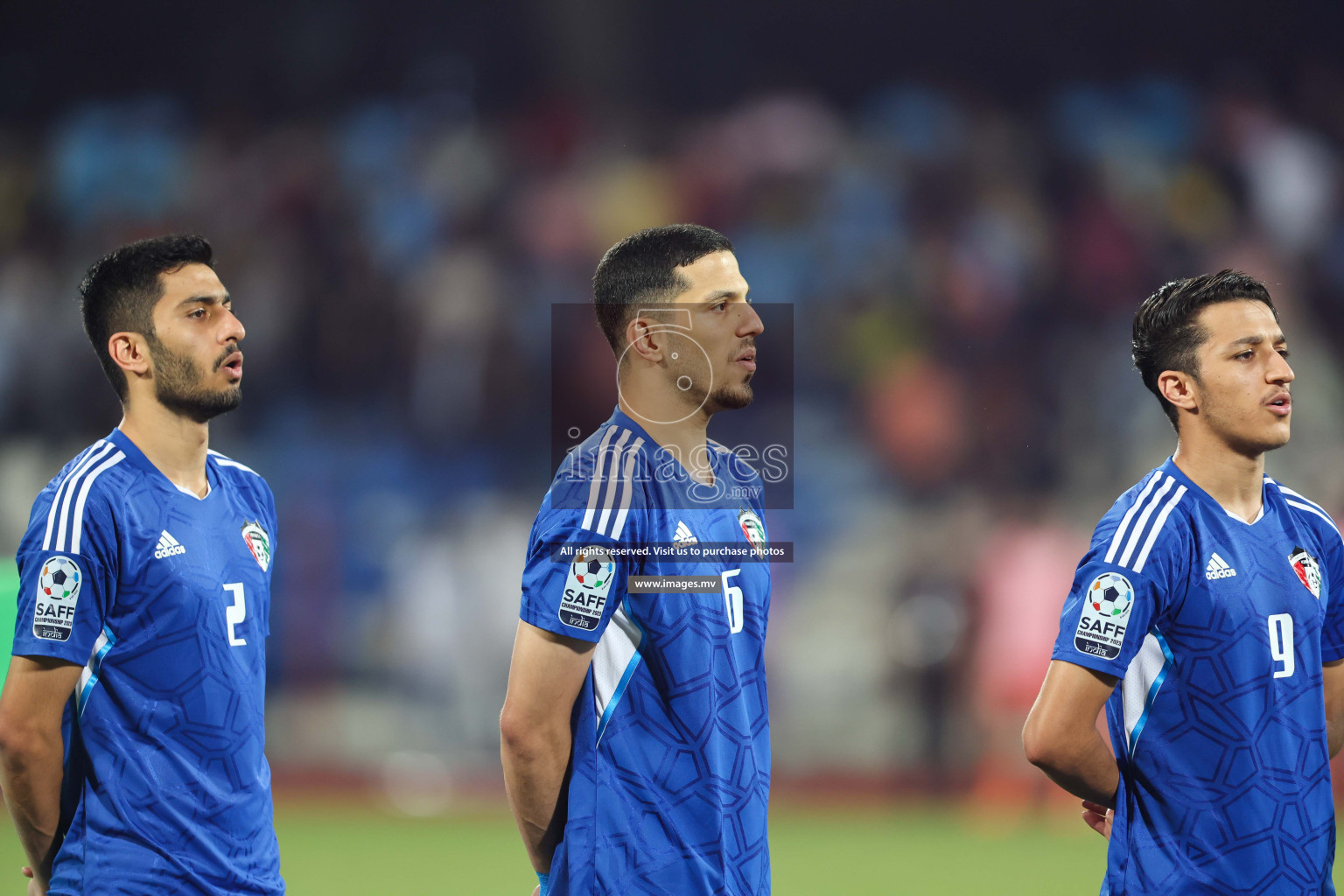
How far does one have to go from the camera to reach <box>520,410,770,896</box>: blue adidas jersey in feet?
8.57

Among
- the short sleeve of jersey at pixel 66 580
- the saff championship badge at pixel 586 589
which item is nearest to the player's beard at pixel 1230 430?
the saff championship badge at pixel 586 589

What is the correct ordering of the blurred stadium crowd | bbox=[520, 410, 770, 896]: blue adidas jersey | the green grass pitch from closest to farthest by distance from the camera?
bbox=[520, 410, 770, 896]: blue adidas jersey < the green grass pitch < the blurred stadium crowd

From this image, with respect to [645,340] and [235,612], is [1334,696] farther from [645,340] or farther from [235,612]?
[235,612]

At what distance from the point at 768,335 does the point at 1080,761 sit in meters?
6.89

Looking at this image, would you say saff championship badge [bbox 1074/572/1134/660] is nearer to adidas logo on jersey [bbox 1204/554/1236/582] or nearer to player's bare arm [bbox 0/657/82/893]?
adidas logo on jersey [bbox 1204/554/1236/582]

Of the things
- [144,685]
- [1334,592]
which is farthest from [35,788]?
[1334,592]

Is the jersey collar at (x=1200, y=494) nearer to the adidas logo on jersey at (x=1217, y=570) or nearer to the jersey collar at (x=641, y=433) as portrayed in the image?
the adidas logo on jersey at (x=1217, y=570)

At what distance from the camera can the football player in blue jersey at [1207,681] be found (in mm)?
2818

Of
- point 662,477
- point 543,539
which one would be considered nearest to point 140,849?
point 543,539

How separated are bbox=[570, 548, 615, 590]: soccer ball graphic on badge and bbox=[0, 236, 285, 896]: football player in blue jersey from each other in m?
0.99

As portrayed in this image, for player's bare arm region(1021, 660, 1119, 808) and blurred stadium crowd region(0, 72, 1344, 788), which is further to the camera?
blurred stadium crowd region(0, 72, 1344, 788)

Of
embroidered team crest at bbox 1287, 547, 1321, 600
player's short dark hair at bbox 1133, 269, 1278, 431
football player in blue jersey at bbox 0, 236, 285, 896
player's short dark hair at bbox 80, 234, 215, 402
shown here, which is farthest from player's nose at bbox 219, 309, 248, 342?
embroidered team crest at bbox 1287, 547, 1321, 600

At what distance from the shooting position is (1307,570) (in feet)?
9.99

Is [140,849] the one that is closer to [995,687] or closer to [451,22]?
[995,687]
